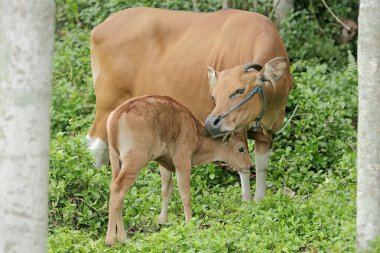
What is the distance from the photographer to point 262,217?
781 centimetres

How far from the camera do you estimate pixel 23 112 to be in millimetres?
4602

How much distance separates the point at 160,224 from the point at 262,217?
2.94ft

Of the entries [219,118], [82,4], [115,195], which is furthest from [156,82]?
[82,4]

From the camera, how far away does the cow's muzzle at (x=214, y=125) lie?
8.13m

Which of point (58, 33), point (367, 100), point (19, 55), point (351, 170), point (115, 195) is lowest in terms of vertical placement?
point (58, 33)

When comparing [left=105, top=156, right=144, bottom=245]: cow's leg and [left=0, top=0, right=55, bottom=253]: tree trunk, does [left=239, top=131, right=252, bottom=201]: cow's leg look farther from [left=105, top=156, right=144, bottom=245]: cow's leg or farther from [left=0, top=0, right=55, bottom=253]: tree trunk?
[left=0, top=0, right=55, bottom=253]: tree trunk

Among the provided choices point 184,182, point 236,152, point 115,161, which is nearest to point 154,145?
point 115,161

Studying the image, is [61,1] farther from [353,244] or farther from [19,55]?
[19,55]

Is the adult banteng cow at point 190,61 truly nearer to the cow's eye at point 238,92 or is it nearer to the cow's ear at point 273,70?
the cow's ear at point 273,70

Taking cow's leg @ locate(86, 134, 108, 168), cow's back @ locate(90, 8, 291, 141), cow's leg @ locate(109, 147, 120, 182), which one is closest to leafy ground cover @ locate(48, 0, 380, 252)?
cow's leg @ locate(86, 134, 108, 168)

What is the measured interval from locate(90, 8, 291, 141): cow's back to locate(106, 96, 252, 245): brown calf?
119 cm

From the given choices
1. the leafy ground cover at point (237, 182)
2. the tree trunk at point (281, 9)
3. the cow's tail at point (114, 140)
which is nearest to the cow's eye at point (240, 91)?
the leafy ground cover at point (237, 182)

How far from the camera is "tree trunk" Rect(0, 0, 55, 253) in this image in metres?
4.57

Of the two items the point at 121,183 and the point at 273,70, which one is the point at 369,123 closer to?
the point at 121,183
